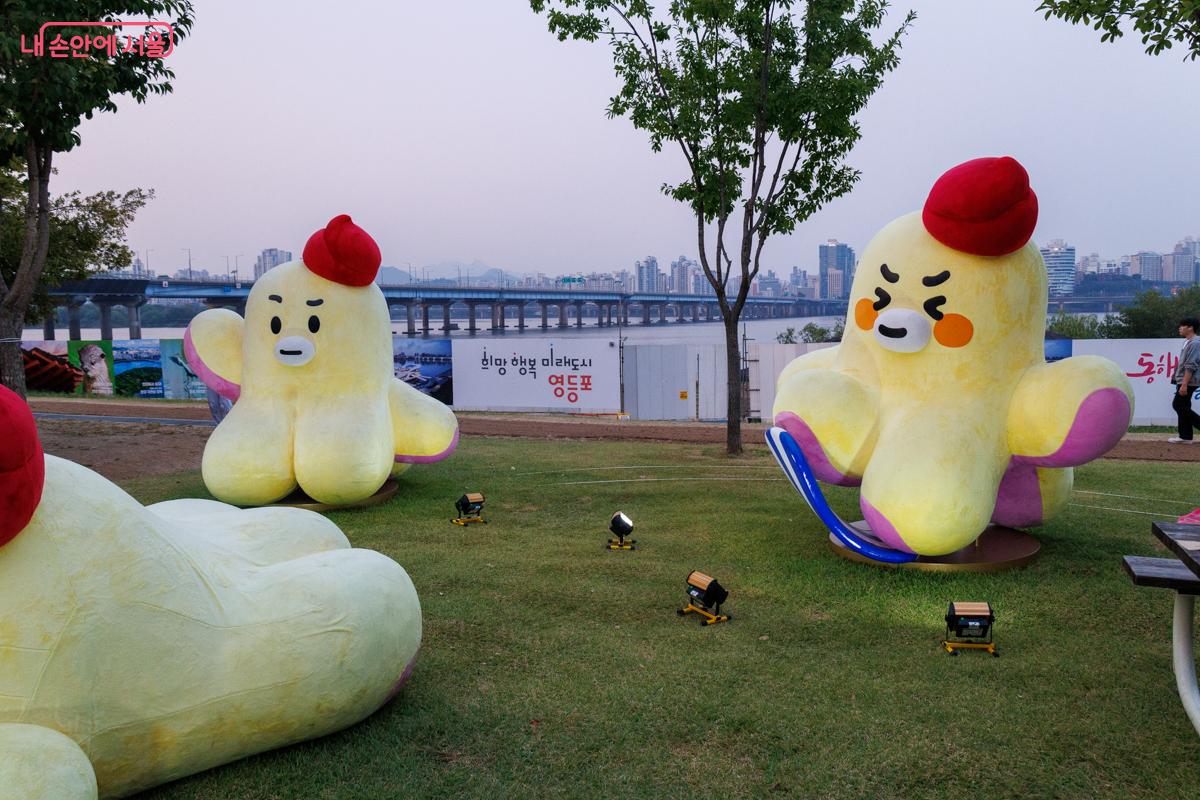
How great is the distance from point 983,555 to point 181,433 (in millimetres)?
14394

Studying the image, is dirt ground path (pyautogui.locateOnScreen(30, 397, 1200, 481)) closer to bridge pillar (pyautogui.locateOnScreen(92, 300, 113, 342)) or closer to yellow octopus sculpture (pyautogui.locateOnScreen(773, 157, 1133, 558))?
yellow octopus sculpture (pyautogui.locateOnScreen(773, 157, 1133, 558))

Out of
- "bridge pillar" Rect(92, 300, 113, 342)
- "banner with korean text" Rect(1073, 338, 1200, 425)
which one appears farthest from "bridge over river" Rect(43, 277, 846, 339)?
"banner with korean text" Rect(1073, 338, 1200, 425)

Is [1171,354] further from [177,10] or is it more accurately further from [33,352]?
[33,352]

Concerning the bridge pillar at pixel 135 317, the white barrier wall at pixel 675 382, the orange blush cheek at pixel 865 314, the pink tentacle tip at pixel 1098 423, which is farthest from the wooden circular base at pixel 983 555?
the bridge pillar at pixel 135 317

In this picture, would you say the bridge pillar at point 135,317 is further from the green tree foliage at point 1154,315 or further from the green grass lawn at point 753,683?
the green tree foliage at point 1154,315

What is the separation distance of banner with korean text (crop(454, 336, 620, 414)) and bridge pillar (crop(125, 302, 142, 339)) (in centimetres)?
3432

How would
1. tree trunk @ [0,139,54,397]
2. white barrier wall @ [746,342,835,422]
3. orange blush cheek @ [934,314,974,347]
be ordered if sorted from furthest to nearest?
white barrier wall @ [746,342,835,422] → tree trunk @ [0,139,54,397] → orange blush cheek @ [934,314,974,347]

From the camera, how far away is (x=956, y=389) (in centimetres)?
645

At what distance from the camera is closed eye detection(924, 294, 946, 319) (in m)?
6.43

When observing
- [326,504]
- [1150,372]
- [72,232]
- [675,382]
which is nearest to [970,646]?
[326,504]

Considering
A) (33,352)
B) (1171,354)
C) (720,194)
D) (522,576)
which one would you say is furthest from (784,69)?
(33,352)

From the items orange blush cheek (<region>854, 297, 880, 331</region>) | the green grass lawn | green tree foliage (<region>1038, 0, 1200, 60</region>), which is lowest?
the green grass lawn

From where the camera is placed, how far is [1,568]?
289cm

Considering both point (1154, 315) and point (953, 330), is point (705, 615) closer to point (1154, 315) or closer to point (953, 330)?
point (953, 330)
